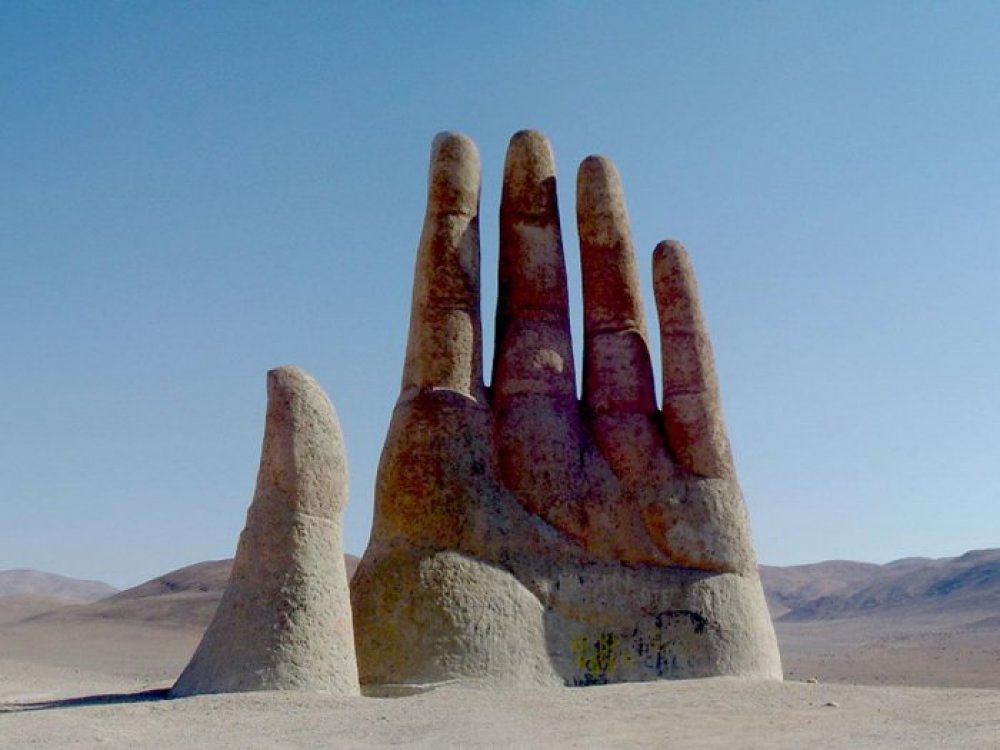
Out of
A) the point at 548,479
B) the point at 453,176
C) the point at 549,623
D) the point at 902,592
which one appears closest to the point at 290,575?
the point at 549,623

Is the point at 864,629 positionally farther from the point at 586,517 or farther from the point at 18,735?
the point at 18,735

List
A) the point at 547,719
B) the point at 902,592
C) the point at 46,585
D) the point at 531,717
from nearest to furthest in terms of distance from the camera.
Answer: the point at 547,719, the point at 531,717, the point at 902,592, the point at 46,585

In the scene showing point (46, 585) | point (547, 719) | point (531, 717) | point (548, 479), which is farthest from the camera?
point (46, 585)

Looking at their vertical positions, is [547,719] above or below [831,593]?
below

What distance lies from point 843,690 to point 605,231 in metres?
6.83

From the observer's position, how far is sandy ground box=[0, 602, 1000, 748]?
1032 cm

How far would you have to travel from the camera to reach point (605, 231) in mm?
17031

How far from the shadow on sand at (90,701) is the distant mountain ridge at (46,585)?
546ft

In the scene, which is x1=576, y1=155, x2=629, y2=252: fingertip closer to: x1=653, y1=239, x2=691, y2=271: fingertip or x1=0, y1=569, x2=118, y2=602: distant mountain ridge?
x1=653, y1=239, x2=691, y2=271: fingertip

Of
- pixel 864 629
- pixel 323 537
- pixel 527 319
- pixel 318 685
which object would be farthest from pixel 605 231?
pixel 864 629

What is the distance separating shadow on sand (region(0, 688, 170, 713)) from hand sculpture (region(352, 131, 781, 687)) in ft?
7.71

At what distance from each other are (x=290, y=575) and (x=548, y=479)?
13.5ft

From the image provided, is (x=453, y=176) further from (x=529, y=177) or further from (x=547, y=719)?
(x=547, y=719)

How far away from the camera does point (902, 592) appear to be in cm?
8500
